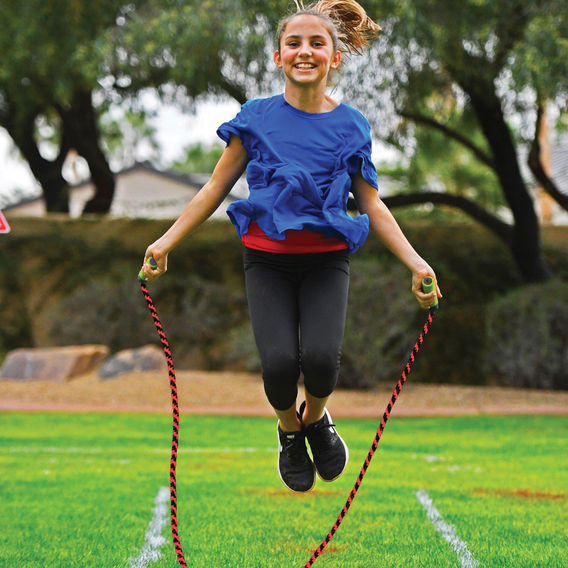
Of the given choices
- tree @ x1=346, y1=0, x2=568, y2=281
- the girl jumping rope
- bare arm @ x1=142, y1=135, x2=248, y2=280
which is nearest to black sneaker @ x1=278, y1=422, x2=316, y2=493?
the girl jumping rope

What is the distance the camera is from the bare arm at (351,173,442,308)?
3.83 m

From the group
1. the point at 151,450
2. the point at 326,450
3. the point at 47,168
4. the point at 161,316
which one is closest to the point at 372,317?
the point at 161,316

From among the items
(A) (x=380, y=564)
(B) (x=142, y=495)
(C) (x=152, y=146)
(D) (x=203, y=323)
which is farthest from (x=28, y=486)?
(C) (x=152, y=146)

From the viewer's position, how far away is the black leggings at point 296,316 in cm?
400

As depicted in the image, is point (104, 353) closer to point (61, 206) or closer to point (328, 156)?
point (61, 206)

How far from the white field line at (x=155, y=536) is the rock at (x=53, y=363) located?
25.0 feet

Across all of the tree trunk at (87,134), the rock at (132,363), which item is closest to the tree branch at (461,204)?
the rock at (132,363)

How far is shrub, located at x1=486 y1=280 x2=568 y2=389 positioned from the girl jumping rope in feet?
31.4

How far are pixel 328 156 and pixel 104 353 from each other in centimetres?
1100

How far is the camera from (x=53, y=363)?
13727 mm

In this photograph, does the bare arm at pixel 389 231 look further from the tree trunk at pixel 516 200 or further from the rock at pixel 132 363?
the tree trunk at pixel 516 200

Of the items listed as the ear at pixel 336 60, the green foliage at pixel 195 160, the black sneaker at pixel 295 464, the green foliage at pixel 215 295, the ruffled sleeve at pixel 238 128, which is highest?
the ear at pixel 336 60

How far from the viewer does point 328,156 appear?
404 cm

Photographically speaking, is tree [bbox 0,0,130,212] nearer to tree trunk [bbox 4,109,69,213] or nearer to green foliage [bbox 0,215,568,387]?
tree trunk [bbox 4,109,69,213]
